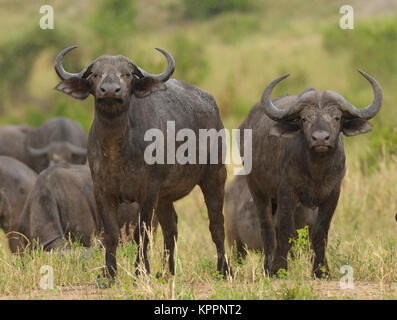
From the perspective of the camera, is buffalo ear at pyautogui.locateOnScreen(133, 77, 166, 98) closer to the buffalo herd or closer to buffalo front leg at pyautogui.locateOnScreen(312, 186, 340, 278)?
the buffalo herd

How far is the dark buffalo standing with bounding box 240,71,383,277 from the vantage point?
24.3 ft

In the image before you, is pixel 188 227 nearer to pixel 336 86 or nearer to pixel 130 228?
pixel 130 228

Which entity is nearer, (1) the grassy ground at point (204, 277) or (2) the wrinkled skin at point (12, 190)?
(1) the grassy ground at point (204, 277)

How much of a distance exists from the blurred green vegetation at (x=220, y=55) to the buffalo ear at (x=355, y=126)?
8.50 m

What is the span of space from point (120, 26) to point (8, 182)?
2022 cm

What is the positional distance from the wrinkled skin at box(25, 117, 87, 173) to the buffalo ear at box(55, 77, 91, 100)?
9.36m

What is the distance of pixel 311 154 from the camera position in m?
7.59

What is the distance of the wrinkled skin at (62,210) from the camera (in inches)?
404

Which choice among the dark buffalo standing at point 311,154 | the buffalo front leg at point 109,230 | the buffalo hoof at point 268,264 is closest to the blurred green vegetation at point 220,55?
the buffalo hoof at point 268,264

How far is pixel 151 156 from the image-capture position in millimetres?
7254

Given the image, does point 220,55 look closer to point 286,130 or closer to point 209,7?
point 209,7

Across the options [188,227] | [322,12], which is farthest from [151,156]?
[322,12]

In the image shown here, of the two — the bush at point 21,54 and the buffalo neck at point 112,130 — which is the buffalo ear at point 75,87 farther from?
the bush at point 21,54

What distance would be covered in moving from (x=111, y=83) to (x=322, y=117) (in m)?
1.96
